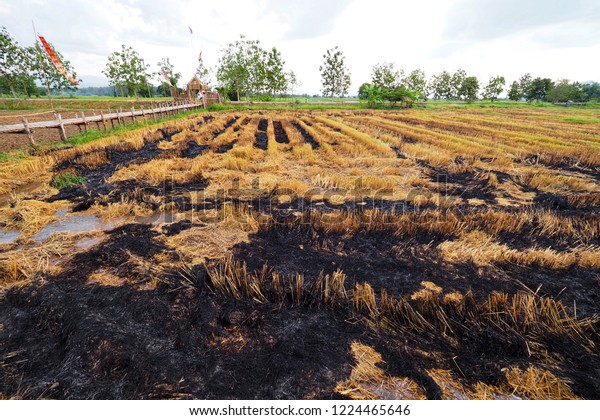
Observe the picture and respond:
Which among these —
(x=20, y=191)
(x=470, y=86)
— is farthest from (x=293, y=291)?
(x=470, y=86)

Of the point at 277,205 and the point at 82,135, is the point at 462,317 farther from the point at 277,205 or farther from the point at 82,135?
the point at 82,135

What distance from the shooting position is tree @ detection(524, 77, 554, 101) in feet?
288

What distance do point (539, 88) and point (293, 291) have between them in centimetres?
12732

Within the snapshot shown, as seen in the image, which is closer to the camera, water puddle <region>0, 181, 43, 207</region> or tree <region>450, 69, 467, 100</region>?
water puddle <region>0, 181, 43, 207</region>

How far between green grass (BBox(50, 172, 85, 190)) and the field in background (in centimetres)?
6

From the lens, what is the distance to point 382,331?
8.56ft

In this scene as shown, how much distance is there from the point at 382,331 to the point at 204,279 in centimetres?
221

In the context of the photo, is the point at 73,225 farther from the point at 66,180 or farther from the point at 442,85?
the point at 442,85

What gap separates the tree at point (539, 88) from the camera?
288 ft

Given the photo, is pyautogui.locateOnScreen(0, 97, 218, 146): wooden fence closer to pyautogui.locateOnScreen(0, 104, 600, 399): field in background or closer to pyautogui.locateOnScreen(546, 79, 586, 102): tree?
pyautogui.locateOnScreen(0, 104, 600, 399): field in background

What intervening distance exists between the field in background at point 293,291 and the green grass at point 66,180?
6 centimetres

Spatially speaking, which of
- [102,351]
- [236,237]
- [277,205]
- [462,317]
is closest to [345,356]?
[462,317]

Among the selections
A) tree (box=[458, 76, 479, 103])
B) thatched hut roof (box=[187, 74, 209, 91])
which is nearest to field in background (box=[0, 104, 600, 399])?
thatched hut roof (box=[187, 74, 209, 91])

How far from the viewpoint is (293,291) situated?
3037 mm
